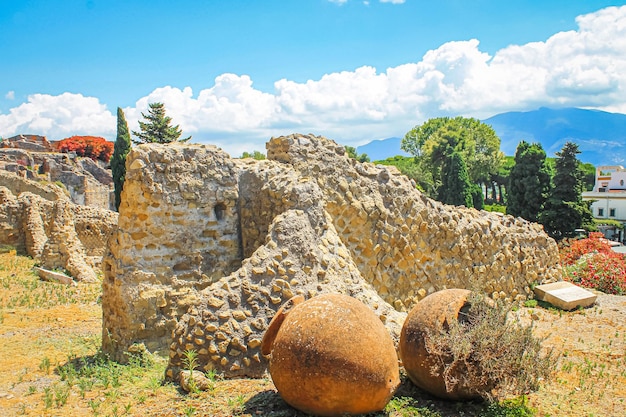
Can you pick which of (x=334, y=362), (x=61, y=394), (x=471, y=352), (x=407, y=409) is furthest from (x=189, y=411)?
(x=471, y=352)

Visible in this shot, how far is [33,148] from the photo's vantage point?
56.6 metres

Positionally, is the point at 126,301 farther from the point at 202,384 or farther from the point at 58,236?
the point at 58,236

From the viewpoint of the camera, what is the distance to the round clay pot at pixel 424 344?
19.0ft

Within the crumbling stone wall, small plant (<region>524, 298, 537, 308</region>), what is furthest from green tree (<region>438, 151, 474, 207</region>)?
the crumbling stone wall

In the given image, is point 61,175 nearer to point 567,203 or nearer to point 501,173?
point 567,203

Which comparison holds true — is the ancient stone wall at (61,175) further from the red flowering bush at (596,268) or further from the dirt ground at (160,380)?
the red flowering bush at (596,268)

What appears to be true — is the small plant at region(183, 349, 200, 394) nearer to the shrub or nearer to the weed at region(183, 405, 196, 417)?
the weed at region(183, 405, 196, 417)

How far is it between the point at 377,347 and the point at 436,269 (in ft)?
20.4

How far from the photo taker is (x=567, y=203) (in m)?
23.1

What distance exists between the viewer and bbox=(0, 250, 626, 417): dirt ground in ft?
18.9

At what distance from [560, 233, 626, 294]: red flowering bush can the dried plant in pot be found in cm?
1028

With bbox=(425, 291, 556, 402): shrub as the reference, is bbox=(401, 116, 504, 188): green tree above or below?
above

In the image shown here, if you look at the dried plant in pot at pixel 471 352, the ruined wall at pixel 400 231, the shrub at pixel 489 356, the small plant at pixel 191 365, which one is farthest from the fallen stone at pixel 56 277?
the shrub at pixel 489 356

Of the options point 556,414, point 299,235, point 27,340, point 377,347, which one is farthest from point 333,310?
point 27,340
